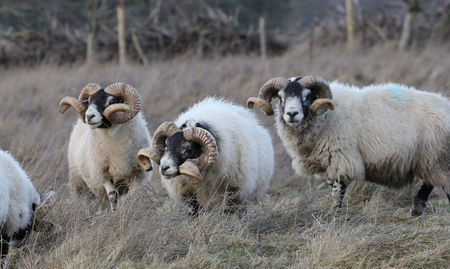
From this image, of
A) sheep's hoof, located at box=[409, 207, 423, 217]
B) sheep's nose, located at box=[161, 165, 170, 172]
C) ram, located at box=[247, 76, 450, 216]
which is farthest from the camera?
sheep's hoof, located at box=[409, 207, 423, 217]

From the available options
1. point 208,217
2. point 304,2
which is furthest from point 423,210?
point 304,2

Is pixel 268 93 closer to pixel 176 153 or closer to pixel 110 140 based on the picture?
pixel 176 153

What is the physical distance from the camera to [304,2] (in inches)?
1745

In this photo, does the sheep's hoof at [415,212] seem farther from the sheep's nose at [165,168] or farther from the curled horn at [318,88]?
the sheep's nose at [165,168]

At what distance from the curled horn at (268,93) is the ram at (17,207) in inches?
106

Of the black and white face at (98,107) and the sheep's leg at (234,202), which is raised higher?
the black and white face at (98,107)

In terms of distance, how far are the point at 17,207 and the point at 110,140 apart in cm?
209

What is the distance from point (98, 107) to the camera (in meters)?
7.77

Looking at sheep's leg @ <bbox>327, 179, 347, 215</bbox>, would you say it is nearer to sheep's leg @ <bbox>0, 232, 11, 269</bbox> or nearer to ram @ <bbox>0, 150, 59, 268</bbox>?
ram @ <bbox>0, 150, 59, 268</bbox>

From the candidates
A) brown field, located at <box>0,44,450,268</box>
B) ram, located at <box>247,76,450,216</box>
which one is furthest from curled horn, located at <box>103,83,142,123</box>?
ram, located at <box>247,76,450,216</box>

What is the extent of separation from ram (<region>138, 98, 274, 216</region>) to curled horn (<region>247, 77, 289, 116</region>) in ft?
0.82

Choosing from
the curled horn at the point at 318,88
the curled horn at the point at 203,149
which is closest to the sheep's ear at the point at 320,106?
the curled horn at the point at 318,88

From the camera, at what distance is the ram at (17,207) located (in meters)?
5.93

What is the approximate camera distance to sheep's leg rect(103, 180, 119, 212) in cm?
812
